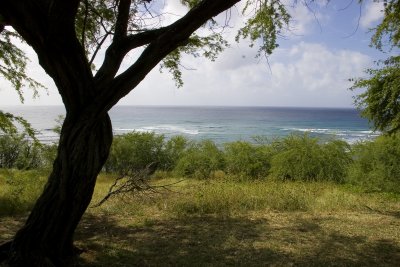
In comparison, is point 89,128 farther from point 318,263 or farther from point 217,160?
point 217,160

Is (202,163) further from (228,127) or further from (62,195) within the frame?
(228,127)

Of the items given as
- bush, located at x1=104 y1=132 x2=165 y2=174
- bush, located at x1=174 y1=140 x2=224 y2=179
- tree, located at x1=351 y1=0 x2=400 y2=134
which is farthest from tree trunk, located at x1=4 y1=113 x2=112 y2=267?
bush, located at x1=104 y1=132 x2=165 y2=174

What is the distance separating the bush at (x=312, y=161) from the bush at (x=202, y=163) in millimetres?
3733

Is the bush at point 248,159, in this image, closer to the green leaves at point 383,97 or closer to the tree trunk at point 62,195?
the green leaves at point 383,97

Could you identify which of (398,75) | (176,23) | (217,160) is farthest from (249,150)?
(176,23)

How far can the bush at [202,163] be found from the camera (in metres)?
21.7

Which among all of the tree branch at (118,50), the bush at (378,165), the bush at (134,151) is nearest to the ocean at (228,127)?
the bush at (378,165)

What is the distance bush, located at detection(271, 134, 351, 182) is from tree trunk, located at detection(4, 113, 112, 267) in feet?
49.4

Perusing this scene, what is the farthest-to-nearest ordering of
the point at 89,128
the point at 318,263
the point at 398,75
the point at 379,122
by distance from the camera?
the point at 379,122, the point at 398,75, the point at 318,263, the point at 89,128

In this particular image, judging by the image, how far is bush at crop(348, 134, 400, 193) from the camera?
589 inches

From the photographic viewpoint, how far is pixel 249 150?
2119 centimetres

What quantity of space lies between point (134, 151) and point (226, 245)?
20961 millimetres

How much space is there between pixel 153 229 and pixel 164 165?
1983 cm

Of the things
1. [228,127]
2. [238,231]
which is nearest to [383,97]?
[238,231]
